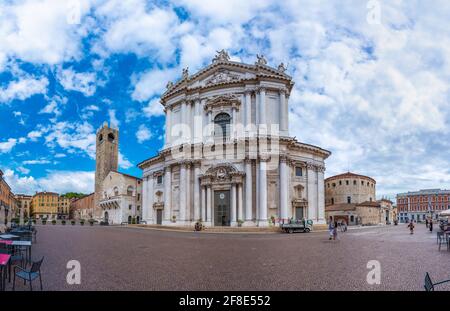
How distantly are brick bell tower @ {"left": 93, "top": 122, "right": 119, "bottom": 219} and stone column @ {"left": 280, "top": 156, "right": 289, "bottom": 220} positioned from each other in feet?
152

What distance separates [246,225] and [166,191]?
11.8 m

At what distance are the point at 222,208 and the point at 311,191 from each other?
10903 millimetres

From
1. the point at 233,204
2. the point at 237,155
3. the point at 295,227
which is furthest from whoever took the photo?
the point at 237,155

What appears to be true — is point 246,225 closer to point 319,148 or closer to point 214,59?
point 319,148

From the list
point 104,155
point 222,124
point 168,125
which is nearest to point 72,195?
point 104,155

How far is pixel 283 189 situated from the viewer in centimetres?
3434

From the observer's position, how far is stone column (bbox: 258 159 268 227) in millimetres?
33372

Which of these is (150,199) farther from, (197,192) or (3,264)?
(3,264)

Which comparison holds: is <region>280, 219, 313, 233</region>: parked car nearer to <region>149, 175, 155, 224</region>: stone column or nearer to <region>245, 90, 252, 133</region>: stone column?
<region>245, 90, 252, 133</region>: stone column

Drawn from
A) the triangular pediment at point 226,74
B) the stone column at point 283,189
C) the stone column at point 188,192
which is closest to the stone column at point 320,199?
the stone column at point 283,189

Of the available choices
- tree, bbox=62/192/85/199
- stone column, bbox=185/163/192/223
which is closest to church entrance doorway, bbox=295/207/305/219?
stone column, bbox=185/163/192/223

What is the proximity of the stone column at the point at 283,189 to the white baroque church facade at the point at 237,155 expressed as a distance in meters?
0.10

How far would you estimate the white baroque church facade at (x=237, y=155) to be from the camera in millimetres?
34781

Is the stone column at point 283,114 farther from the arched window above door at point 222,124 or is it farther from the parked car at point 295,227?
the parked car at point 295,227
